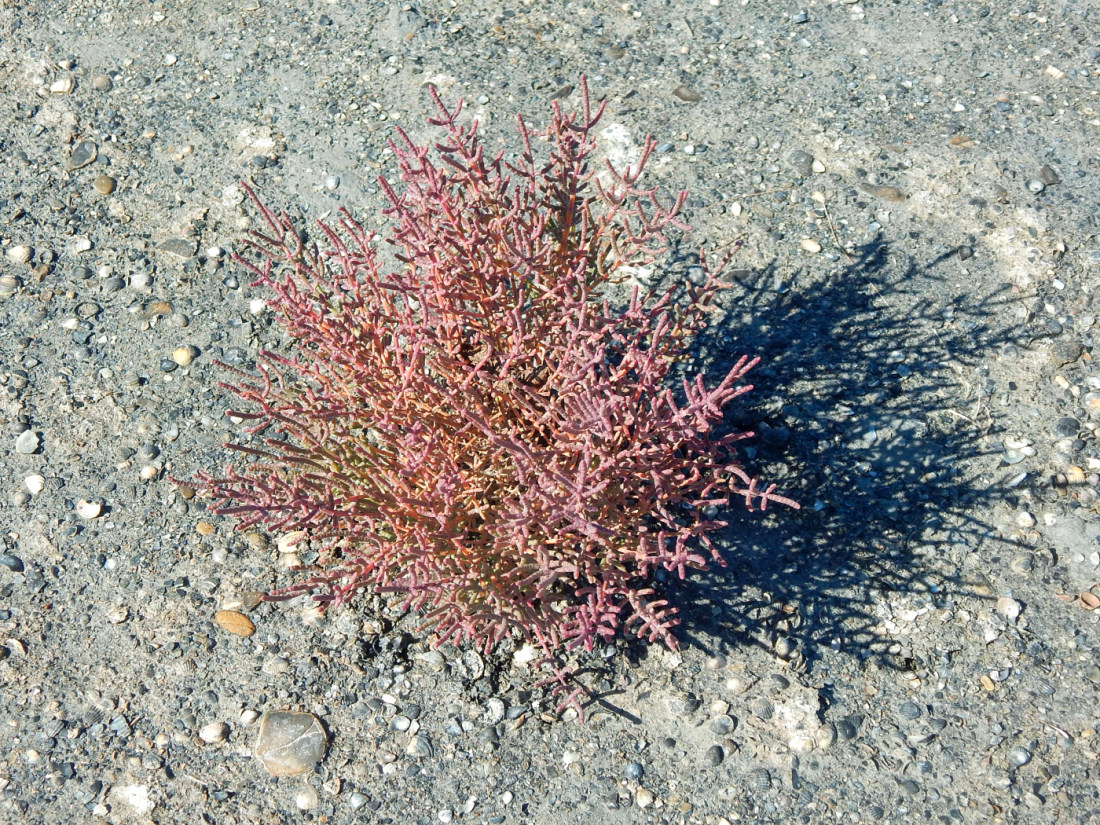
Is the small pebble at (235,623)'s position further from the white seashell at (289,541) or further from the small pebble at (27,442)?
the small pebble at (27,442)

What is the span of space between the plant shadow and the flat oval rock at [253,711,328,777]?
3.77ft

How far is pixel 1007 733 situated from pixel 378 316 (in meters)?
2.17

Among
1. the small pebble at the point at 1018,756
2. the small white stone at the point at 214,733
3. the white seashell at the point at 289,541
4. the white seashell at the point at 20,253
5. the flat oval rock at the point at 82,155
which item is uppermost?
the flat oval rock at the point at 82,155

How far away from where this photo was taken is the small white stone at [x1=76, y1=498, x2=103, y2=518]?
10.3 ft

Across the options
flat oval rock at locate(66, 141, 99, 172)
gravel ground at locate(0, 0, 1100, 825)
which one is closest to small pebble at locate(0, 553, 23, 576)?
gravel ground at locate(0, 0, 1100, 825)

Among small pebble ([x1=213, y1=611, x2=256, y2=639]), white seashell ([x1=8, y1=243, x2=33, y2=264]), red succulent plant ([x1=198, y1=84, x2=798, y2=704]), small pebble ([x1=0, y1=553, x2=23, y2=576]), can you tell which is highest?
red succulent plant ([x1=198, y1=84, x2=798, y2=704])

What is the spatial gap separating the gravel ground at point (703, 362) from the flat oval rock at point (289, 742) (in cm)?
3

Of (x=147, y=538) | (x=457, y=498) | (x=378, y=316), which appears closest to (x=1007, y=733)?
(x=457, y=498)

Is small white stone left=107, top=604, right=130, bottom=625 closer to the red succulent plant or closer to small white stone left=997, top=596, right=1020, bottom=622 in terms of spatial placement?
the red succulent plant

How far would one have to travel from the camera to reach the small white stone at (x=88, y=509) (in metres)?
3.13

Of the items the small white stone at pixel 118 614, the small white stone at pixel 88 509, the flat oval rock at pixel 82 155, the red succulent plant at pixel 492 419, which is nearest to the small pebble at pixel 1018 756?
the red succulent plant at pixel 492 419

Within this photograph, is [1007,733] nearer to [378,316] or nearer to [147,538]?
[378,316]

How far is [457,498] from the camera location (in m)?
2.41

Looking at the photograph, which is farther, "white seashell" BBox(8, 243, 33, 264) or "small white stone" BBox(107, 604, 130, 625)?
"white seashell" BBox(8, 243, 33, 264)
